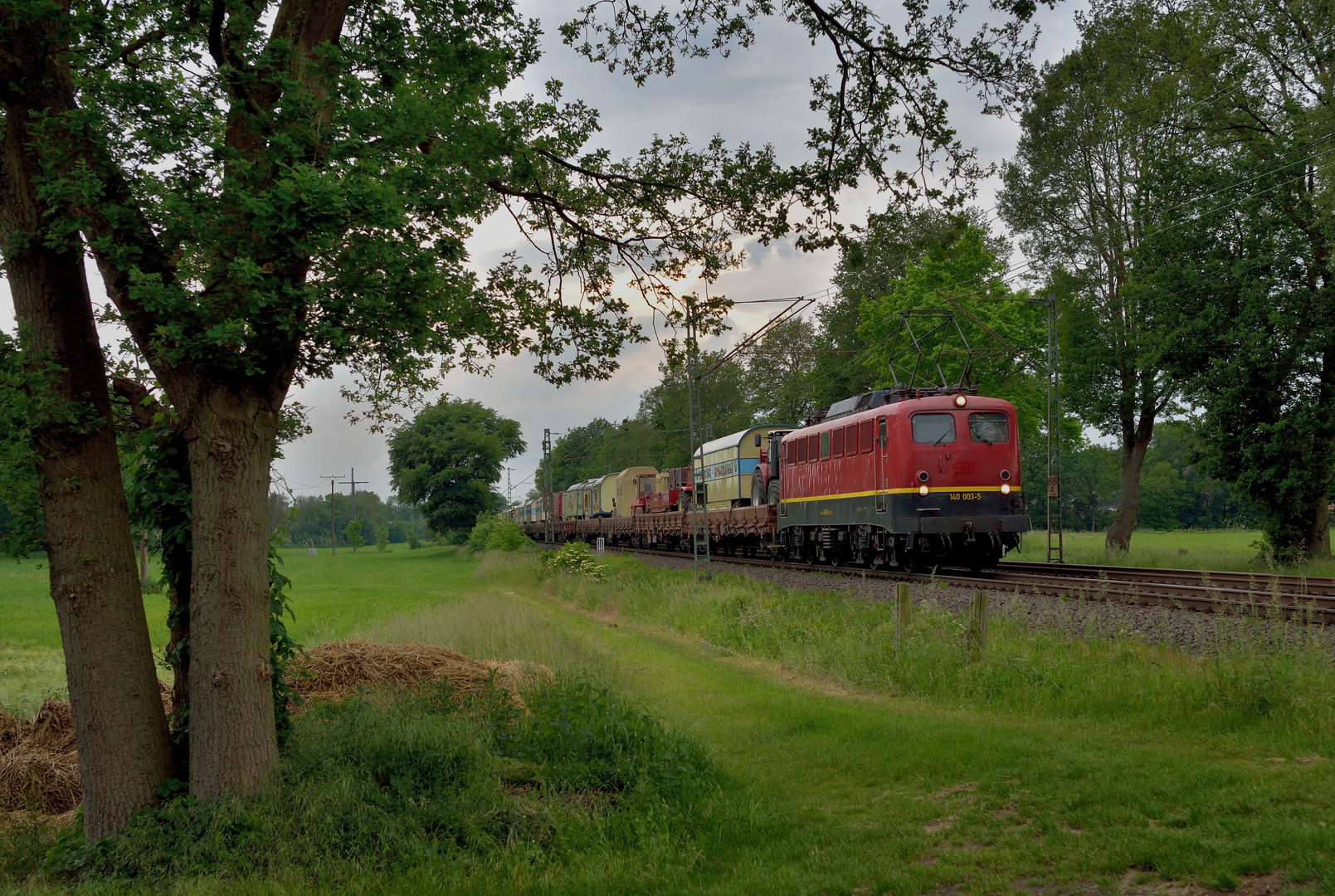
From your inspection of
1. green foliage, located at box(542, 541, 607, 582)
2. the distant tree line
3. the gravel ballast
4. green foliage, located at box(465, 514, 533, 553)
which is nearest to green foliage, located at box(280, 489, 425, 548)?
the distant tree line

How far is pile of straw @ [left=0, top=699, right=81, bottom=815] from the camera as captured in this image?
7297 mm

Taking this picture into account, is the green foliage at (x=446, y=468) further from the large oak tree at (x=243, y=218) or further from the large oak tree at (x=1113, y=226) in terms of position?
the large oak tree at (x=243, y=218)

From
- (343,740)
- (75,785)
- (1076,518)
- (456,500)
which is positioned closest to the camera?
(343,740)

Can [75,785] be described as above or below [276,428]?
below

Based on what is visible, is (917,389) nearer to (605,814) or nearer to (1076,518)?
(605,814)

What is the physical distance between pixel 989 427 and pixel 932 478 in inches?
67.6

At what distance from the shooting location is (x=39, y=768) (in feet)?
24.7

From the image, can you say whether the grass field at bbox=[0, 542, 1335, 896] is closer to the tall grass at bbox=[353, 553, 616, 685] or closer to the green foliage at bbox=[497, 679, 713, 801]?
the tall grass at bbox=[353, 553, 616, 685]

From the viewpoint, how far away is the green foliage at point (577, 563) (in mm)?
27328

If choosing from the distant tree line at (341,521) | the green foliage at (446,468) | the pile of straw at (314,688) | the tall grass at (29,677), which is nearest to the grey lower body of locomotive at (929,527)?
the pile of straw at (314,688)

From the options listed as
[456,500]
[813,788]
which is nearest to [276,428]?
[813,788]

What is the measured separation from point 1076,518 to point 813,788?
10287cm

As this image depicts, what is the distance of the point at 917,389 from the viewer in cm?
1956

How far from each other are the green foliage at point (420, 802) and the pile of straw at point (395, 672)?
1.38 metres
